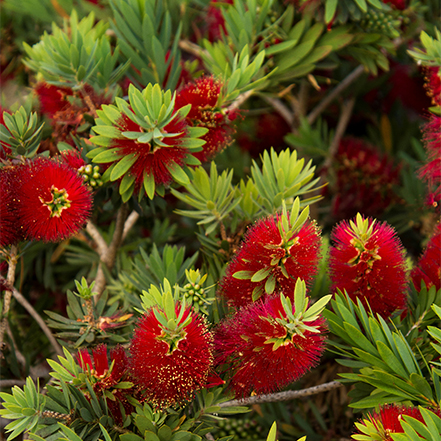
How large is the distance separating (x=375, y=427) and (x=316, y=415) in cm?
25

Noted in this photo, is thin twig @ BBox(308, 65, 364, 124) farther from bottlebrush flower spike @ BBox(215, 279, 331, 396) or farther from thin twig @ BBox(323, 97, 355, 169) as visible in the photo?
bottlebrush flower spike @ BBox(215, 279, 331, 396)

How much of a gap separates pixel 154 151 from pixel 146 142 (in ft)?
0.09

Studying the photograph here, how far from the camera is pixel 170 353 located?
14.3 inches

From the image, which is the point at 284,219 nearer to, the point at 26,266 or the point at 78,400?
the point at 78,400

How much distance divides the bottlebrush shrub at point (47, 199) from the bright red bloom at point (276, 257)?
0.16m

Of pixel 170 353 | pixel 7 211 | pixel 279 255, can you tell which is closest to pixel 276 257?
pixel 279 255

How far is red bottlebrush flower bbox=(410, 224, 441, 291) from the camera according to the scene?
1.58 ft

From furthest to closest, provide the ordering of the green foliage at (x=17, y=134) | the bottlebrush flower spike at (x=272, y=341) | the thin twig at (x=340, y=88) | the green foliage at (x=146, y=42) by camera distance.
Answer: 1. the thin twig at (x=340, y=88)
2. the green foliage at (x=146, y=42)
3. the green foliage at (x=17, y=134)
4. the bottlebrush flower spike at (x=272, y=341)

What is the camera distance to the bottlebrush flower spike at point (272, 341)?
363mm

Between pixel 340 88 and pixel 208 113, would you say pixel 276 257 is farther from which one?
pixel 340 88

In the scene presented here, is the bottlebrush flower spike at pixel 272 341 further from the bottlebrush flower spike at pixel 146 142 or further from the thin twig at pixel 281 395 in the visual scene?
the bottlebrush flower spike at pixel 146 142

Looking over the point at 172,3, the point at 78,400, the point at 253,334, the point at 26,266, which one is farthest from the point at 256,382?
the point at 172,3

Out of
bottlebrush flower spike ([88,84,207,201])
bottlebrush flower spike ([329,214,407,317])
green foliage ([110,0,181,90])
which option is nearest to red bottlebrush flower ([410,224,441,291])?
bottlebrush flower spike ([329,214,407,317])

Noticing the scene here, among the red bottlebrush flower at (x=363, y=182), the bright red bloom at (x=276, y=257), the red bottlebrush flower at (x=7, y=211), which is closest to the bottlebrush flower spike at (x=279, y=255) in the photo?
the bright red bloom at (x=276, y=257)
